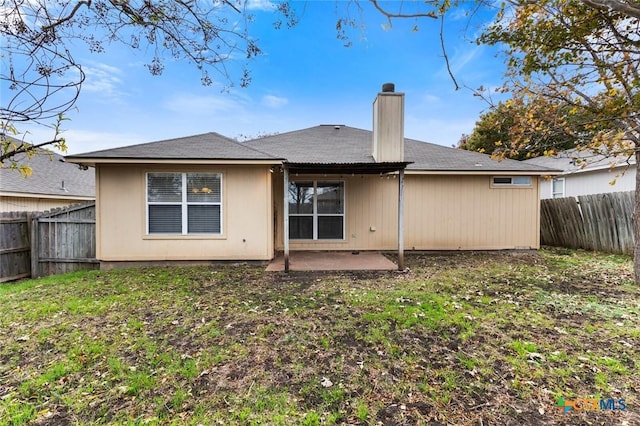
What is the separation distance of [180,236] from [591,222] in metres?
12.0

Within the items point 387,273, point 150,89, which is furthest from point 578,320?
point 150,89

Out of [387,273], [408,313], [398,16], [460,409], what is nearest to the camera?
[460,409]

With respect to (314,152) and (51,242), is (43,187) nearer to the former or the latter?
(51,242)

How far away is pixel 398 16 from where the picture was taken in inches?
131

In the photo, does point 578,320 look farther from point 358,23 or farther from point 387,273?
point 358,23

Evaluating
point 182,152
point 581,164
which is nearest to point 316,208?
point 182,152

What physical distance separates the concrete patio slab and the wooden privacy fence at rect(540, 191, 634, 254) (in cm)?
669

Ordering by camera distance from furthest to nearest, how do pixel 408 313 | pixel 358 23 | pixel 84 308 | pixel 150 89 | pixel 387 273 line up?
pixel 150 89
pixel 387 273
pixel 84 308
pixel 408 313
pixel 358 23

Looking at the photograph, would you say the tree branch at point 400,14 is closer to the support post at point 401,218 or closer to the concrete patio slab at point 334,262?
the support post at point 401,218

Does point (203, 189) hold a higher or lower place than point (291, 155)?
lower

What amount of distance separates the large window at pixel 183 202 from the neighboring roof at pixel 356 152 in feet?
7.35

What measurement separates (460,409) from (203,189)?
6.70m

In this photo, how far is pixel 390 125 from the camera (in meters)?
8.59

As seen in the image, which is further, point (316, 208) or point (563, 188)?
point (563, 188)
